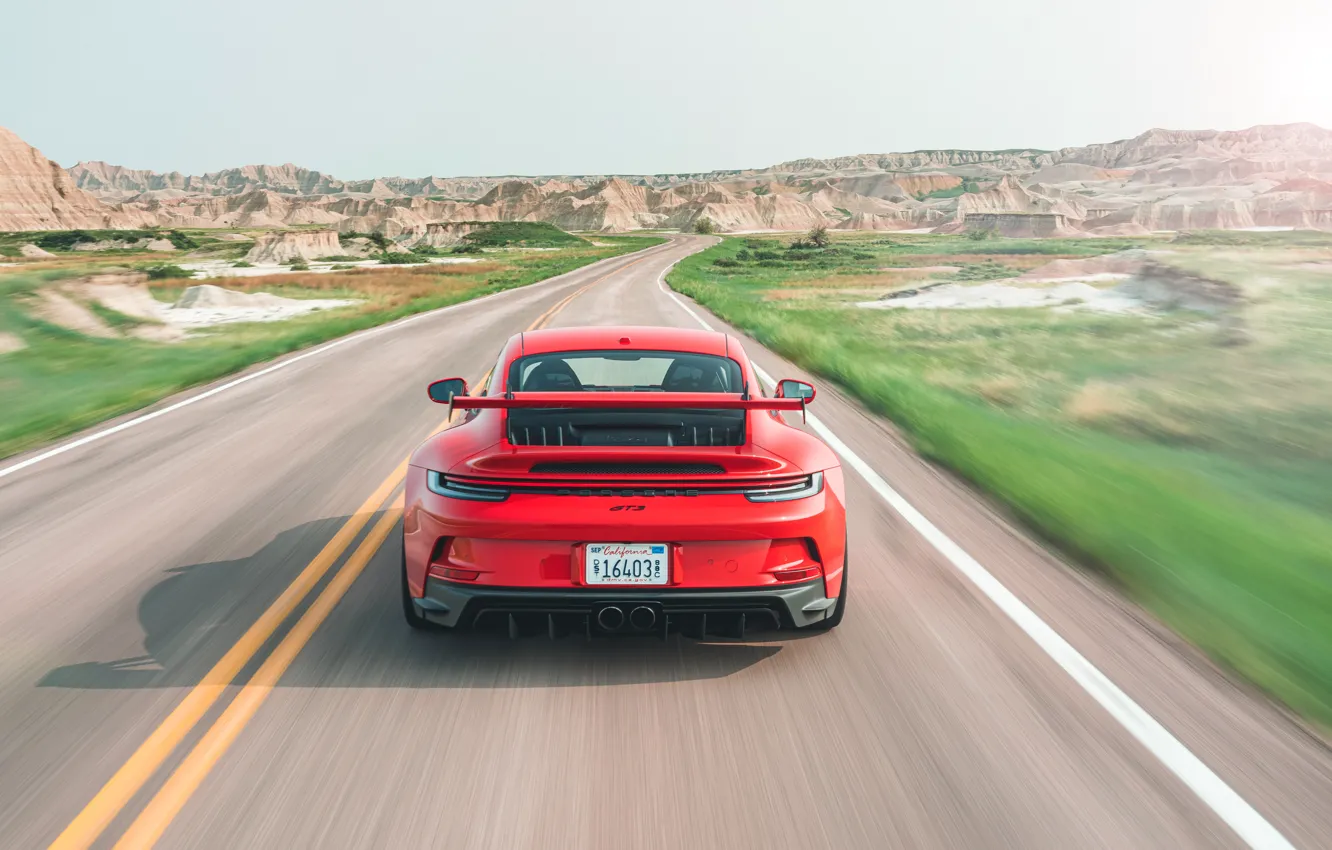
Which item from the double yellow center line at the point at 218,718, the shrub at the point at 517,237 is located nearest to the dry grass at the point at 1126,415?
the double yellow center line at the point at 218,718

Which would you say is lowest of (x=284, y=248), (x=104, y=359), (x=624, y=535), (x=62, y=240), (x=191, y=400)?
(x=62, y=240)

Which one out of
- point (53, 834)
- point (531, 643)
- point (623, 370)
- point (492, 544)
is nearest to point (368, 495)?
point (531, 643)

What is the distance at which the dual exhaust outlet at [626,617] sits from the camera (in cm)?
414

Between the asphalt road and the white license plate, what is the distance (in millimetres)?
486

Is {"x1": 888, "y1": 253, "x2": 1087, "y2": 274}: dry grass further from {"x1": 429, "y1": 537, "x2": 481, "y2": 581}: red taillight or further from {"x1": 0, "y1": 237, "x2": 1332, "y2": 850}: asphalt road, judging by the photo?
{"x1": 429, "y1": 537, "x2": 481, "y2": 581}: red taillight

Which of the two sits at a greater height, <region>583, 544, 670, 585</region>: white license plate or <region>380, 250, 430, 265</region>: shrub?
<region>583, 544, 670, 585</region>: white license plate

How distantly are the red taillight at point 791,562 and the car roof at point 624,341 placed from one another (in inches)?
61.6

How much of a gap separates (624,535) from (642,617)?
1.18 ft

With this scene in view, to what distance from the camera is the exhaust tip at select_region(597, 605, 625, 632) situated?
4129 mm

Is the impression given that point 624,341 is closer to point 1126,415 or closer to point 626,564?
point 626,564

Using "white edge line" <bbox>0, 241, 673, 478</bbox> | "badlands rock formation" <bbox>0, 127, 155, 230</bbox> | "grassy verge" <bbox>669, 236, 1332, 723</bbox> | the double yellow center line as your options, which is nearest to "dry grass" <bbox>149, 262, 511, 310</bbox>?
"white edge line" <bbox>0, 241, 673, 478</bbox>

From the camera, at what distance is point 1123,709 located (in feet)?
13.3

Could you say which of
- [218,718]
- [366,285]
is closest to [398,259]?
[366,285]

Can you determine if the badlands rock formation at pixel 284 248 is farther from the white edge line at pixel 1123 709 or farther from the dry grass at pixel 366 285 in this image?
the white edge line at pixel 1123 709
